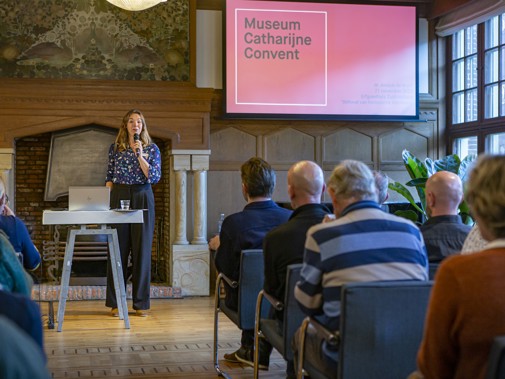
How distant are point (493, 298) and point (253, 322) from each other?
2.33m

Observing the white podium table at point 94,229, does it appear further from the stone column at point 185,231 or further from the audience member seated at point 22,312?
the audience member seated at point 22,312

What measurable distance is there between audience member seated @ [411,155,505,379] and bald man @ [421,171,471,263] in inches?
62.2

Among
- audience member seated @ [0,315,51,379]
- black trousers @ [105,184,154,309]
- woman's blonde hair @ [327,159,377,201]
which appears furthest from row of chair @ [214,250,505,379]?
black trousers @ [105,184,154,309]

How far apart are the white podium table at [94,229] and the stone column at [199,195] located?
79.8 inches

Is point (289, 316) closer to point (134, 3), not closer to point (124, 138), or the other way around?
point (124, 138)

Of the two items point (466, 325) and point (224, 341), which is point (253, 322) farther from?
point (466, 325)

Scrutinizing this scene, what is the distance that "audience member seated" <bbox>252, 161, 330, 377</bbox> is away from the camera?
141 inches

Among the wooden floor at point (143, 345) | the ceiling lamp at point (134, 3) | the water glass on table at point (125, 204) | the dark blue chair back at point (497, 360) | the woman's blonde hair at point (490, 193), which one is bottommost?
the wooden floor at point (143, 345)

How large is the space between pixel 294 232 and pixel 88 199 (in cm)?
256

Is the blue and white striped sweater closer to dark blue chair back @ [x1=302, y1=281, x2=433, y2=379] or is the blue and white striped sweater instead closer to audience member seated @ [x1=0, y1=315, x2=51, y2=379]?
dark blue chair back @ [x1=302, y1=281, x2=433, y2=379]

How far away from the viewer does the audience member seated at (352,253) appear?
9.16 feet

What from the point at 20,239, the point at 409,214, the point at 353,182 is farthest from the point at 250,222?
the point at 409,214

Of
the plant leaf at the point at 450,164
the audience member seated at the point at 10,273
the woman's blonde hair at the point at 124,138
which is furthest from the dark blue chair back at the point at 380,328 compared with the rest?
the plant leaf at the point at 450,164

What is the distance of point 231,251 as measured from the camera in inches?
172
